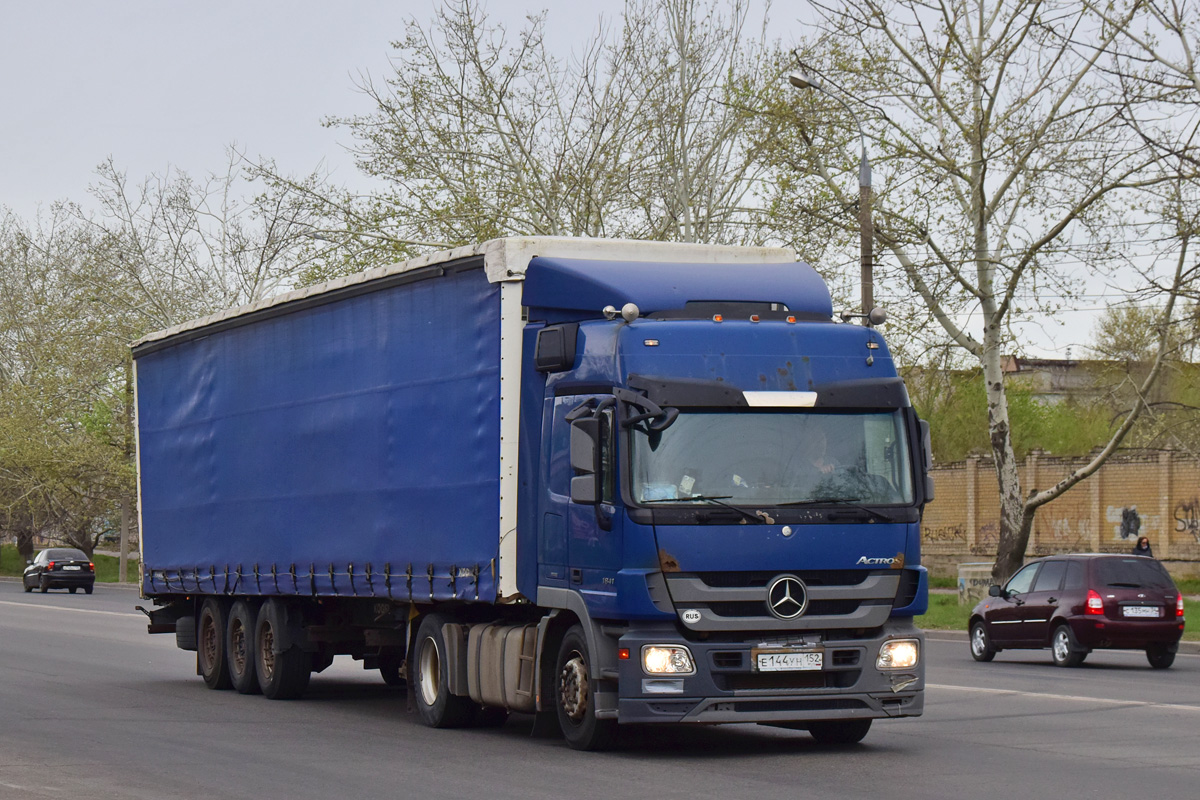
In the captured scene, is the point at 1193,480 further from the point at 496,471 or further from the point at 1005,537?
the point at 496,471

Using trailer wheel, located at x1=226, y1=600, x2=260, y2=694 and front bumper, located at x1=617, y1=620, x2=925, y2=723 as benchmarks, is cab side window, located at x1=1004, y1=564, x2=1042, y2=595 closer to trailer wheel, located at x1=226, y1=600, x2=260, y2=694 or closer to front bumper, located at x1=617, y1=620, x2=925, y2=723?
trailer wheel, located at x1=226, y1=600, x2=260, y2=694

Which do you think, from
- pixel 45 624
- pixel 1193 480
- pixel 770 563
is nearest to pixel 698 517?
pixel 770 563

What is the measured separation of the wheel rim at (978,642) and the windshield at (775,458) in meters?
12.3

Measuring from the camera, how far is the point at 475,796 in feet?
31.0

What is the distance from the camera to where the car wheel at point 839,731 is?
39.9 feet

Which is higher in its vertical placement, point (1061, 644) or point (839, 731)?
point (839, 731)

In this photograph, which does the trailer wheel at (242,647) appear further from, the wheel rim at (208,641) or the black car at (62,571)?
the black car at (62,571)

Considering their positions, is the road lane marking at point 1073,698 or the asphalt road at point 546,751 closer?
the asphalt road at point 546,751

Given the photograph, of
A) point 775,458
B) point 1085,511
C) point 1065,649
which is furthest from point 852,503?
point 1085,511

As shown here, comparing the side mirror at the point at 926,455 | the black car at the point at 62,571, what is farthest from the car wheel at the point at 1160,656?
the black car at the point at 62,571

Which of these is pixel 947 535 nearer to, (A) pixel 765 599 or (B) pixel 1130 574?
(B) pixel 1130 574

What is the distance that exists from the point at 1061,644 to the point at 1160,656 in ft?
4.03

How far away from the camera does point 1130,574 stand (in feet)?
72.4

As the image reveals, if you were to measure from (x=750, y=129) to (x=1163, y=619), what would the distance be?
631 inches
